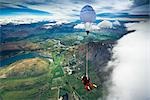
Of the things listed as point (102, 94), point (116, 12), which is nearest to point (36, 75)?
point (102, 94)

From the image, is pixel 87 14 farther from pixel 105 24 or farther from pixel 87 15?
pixel 105 24

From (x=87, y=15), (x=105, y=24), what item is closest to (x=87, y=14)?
(x=87, y=15)

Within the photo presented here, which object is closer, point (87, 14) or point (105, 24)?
point (87, 14)

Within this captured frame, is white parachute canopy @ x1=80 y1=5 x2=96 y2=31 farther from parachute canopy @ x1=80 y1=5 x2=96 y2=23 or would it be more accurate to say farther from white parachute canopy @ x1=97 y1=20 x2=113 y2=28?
white parachute canopy @ x1=97 y1=20 x2=113 y2=28

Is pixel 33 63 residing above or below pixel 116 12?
below

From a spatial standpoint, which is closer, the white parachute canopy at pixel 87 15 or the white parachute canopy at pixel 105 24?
the white parachute canopy at pixel 87 15

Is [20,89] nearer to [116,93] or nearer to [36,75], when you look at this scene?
[36,75]

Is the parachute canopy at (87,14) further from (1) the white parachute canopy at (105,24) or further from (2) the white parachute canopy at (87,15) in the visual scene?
(1) the white parachute canopy at (105,24)

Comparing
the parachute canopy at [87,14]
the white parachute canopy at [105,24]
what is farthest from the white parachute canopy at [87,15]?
the white parachute canopy at [105,24]
